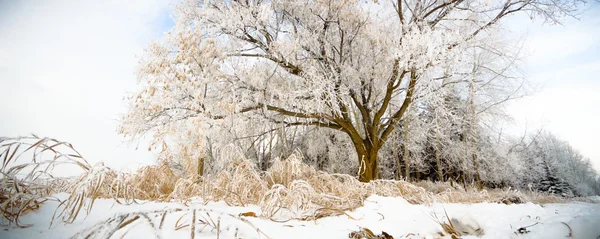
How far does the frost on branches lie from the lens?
5.99m

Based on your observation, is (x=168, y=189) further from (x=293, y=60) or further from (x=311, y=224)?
(x=293, y=60)

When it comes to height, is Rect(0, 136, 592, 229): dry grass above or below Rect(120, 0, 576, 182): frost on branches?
below

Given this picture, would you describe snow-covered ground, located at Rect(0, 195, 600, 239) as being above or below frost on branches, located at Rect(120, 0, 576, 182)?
below

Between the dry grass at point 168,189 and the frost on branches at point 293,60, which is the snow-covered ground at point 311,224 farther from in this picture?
the frost on branches at point 293,60

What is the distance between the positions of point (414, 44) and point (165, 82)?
5388 mm

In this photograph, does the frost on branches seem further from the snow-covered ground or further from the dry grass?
the snow-covered ground

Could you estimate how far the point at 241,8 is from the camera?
6.39 metres

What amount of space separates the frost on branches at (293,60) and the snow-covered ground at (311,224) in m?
3.88

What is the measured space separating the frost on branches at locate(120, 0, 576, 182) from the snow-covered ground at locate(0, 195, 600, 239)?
3.88 metres

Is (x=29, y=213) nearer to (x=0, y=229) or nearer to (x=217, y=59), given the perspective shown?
(x=0, y=229)

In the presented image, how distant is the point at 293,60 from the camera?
7027 mm

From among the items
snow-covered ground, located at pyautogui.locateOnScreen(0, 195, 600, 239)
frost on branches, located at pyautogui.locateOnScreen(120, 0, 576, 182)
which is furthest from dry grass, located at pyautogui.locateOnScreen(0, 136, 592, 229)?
frost on branches, located at pyautogui.locateOnScreen(120, 0, 576, 182)

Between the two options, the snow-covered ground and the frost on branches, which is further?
the frost on branches

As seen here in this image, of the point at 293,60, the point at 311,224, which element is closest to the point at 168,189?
the point at 311,224
